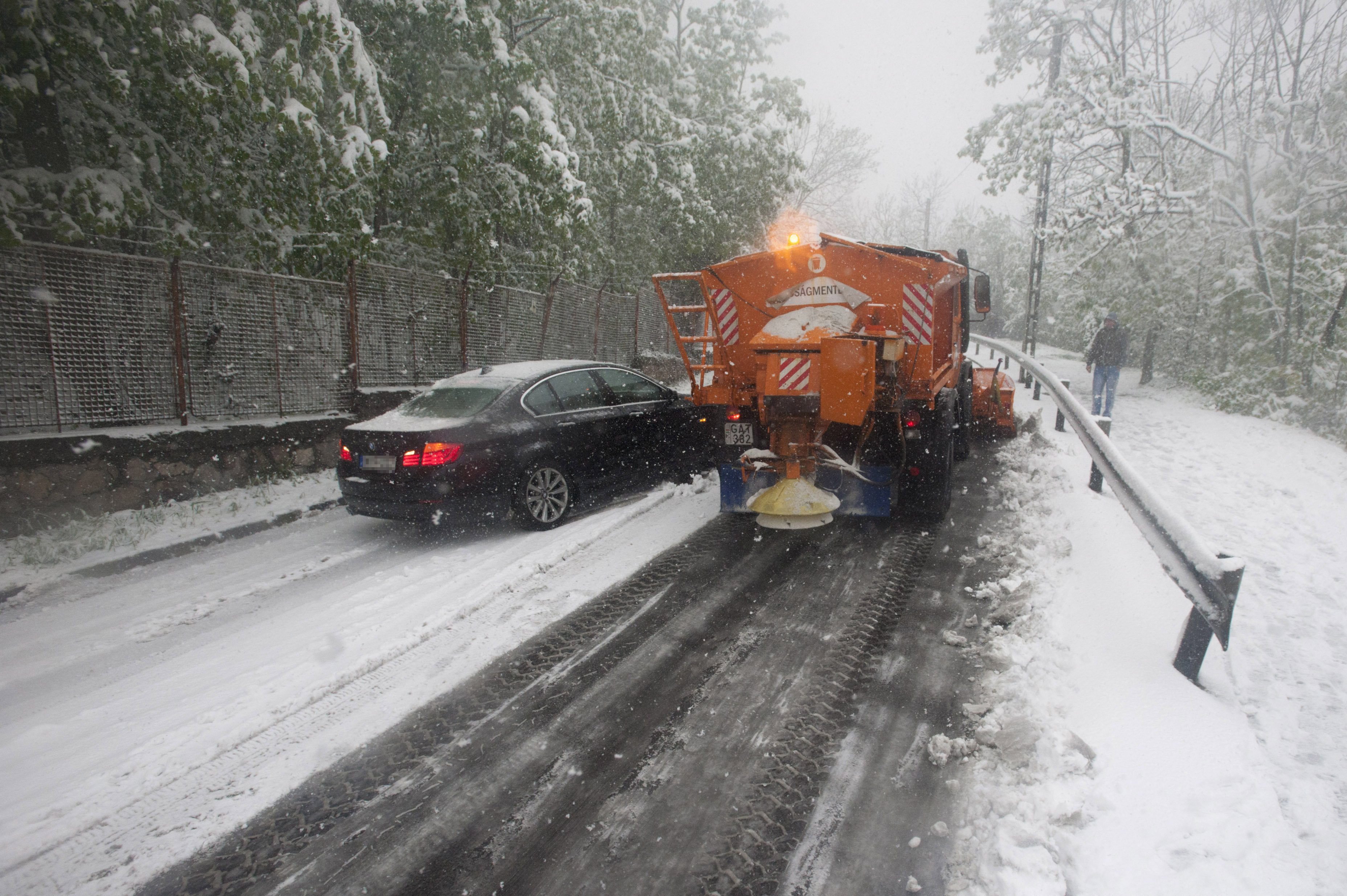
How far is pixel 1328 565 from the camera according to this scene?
5.56 meters

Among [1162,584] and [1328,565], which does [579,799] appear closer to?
[1162,584]

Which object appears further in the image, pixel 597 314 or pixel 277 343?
pixel 597 314

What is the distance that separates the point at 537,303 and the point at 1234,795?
39.3 ft

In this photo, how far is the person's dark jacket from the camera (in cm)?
1170

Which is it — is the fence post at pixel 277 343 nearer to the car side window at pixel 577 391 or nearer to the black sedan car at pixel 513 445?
the black sedan car at pixel 513 445

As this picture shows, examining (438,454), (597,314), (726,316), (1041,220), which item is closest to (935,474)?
(726,316)

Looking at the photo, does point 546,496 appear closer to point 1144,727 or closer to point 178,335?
point 178,335

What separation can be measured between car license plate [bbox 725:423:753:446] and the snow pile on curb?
2.19 meters

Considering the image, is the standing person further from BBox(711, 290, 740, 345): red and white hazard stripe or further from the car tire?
the car tire

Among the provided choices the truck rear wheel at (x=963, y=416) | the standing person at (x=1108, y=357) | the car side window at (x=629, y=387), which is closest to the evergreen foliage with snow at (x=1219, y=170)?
the standing person at (x=1108, y=357)

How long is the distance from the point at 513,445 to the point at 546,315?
711 centimetres

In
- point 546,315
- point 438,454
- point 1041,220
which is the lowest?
point 438,454

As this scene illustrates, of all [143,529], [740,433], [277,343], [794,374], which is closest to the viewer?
[794,374]

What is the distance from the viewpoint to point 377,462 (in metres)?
6.14
